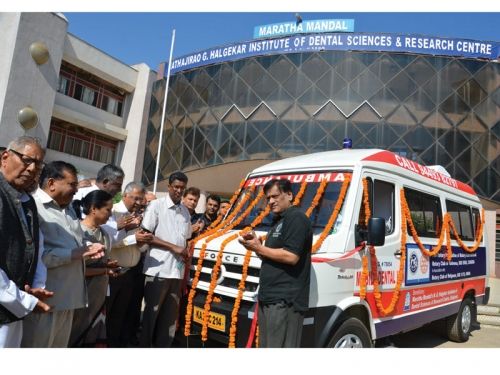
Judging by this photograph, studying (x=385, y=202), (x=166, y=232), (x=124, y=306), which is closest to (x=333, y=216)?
(x=385, y=202)

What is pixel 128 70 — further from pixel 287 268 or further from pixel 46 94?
pixel 287 268

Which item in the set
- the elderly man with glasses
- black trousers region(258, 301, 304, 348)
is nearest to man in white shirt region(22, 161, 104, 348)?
the elderly man with glasses

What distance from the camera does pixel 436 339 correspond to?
5867 mm

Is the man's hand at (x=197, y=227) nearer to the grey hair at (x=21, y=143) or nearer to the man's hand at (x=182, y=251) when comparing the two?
the man's hand at (x=182, y=251)

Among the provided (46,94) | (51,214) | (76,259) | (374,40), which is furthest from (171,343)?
(46,94)

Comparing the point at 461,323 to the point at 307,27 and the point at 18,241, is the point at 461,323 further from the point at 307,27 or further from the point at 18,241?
the point at 307,27

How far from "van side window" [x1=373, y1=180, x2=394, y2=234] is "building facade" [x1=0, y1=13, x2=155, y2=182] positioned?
59.1 feet

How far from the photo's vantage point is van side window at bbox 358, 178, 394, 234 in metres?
3.69

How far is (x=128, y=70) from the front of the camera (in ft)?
77.9

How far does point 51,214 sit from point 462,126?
1786 centimetres

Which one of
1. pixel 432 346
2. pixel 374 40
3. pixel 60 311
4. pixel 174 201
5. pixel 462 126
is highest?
pixel 374 40

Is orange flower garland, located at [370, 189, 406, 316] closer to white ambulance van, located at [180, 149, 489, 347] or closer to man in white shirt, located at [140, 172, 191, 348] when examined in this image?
white ambulance van, located at [180, 149, 489, 347]

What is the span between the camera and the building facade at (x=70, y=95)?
17250mm

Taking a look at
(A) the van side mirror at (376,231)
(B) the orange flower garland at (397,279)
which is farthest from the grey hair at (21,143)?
(B) the orange flower garland at (397,279)
